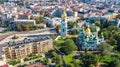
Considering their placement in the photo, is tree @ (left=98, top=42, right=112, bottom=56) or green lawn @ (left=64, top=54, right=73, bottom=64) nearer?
green lawn @ (left=64, top=54, right=73, bottom=64)

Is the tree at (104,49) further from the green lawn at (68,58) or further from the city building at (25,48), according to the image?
the city building at (25,48)

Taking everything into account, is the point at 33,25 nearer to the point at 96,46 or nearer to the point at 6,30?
the point at 6,30

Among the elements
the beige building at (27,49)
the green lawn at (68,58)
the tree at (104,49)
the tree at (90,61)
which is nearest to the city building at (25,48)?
the beige building at (27,49)

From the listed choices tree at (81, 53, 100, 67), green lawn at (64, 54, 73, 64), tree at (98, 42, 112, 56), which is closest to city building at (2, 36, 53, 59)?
green lawn at (64, 54, 73, 64)

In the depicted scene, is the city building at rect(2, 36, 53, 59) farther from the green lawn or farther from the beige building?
the green lawn

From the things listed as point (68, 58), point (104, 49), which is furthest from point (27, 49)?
point (104, 49)

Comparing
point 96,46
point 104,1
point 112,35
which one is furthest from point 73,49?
point 104,1

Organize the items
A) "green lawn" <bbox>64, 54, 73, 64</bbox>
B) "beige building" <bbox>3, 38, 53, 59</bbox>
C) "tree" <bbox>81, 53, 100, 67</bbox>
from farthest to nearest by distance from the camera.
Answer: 1. "beige building" <bbox>3, 38, 53, 59</bbox>
2. "green lawn" <bbox>64, 54, 73, 64</bbox>
3. "tree" <bbox>81, 53, 100, 67</bbox>

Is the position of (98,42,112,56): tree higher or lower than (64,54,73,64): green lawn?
higher
